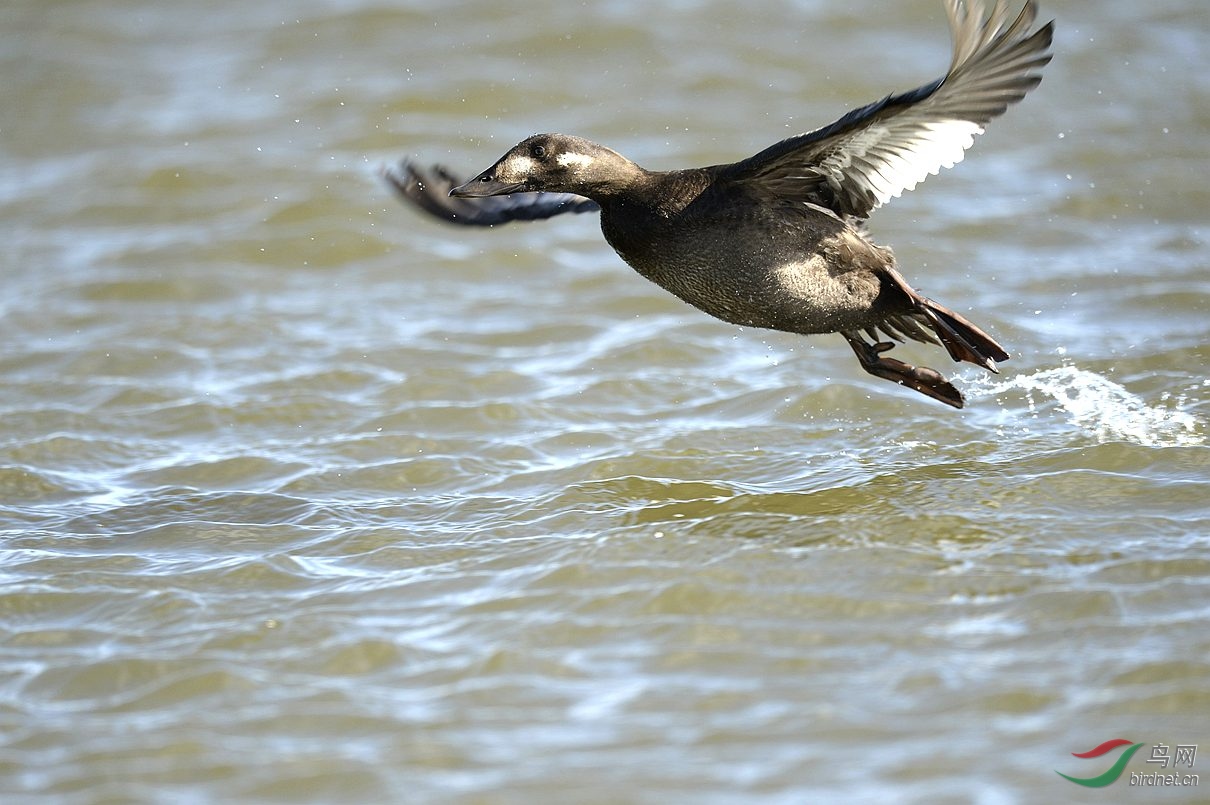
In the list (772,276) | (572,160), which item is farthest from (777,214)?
(572,160)

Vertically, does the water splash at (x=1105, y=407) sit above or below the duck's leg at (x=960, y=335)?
below

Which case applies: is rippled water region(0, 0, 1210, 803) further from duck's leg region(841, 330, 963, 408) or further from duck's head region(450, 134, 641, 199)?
duck's head region(450, 134, 641, 199)

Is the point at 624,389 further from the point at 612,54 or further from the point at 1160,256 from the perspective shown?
the point at 612,54

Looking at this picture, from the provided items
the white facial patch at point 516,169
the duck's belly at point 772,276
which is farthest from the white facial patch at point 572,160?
the duck's belly at point 772,276

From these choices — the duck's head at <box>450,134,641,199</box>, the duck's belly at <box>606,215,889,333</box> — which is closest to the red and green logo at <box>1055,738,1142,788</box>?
the duck's belly at <box>606,215,889,333</box>

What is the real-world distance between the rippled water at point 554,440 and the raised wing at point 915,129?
138 cm

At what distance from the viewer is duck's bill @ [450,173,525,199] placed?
600cm

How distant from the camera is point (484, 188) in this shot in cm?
603

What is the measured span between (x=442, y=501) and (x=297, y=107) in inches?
227

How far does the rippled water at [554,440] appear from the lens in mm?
4648

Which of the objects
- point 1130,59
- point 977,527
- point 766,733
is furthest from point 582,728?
point 1130,59

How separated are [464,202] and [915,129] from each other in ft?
7.84

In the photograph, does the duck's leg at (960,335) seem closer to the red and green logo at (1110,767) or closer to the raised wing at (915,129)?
the raised wing at (915,129)

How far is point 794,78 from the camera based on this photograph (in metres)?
11.6
